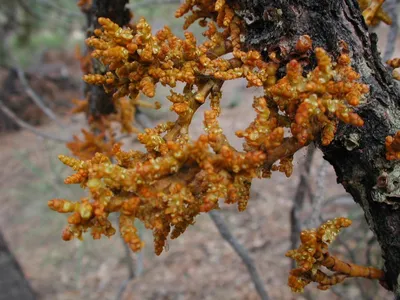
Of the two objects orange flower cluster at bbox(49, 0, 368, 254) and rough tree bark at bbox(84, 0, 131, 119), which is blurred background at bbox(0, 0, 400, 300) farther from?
orange flower cluster at bbox(49, 0, 368, 254)

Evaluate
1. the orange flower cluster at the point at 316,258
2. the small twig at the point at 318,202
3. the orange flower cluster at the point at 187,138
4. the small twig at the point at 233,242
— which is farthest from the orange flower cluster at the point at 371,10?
the small twig at the point at 233,242

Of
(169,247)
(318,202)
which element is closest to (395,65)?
(318,202)

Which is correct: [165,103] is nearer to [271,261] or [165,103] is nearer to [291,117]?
[271,261]

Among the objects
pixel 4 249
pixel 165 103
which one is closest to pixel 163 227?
pixel 4 249

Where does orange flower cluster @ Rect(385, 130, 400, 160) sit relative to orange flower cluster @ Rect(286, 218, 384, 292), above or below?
above

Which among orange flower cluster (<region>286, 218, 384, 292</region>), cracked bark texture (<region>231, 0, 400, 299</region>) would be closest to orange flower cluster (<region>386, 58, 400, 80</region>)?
cracked bark texture (<region>231, 0, 400, 299</region>)
